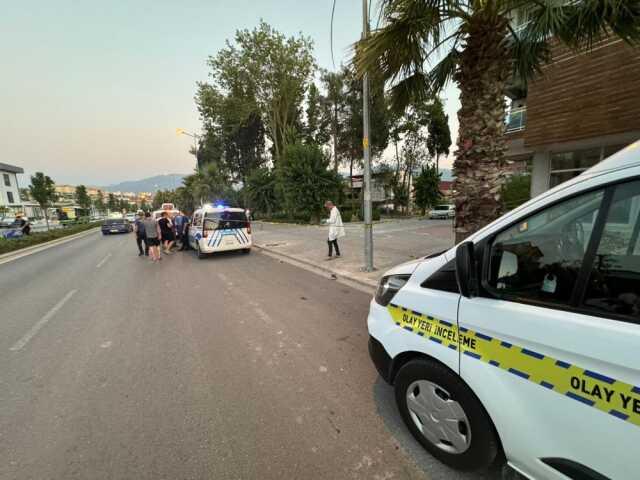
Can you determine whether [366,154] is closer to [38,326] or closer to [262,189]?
[38,326]

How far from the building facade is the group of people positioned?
1133cm

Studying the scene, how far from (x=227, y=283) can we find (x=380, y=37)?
226 inches

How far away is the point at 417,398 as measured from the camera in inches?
77.7

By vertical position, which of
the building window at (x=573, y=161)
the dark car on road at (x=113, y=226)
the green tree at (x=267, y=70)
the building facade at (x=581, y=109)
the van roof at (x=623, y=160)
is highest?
the green tree at (x=267, y=70)

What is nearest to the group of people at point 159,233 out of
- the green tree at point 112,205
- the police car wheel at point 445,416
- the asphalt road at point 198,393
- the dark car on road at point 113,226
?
the asphalt road at point 198,393

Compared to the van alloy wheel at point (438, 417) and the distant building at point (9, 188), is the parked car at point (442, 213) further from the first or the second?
the distant building at point (9, 188)

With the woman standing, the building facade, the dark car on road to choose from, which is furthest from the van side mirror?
the dark car on road

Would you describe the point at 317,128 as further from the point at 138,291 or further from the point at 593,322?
the point at 593,322

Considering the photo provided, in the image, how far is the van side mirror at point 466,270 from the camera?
1590 mm

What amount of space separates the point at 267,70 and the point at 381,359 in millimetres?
29453

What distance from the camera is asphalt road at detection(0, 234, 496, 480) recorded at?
77.3 inches

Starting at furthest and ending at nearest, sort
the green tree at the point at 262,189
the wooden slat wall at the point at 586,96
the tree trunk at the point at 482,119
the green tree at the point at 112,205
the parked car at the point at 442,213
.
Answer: the green tree at the point at 112,205, the green tree at the point at 262,189, the parked car at the point at 442,213, the wooden slat wall at the point at 586,96, the tree trunk at the point at 482,119

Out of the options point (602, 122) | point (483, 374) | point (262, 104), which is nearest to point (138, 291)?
point (483, 374)

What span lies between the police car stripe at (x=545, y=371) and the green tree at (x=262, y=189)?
26.8 meters
